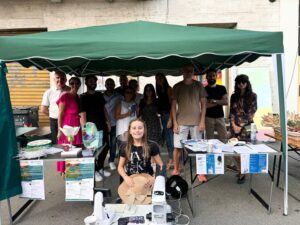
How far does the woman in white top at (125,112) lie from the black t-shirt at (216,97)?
1.31 m

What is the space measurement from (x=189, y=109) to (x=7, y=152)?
8.41ft

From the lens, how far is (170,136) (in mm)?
5301

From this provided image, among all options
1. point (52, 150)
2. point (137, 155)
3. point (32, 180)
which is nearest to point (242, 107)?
point (137, 155)

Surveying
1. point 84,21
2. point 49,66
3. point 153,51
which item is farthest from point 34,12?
point 153,51

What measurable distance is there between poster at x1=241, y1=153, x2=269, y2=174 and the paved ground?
575 millimetres

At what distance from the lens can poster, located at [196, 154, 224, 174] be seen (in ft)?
10.8

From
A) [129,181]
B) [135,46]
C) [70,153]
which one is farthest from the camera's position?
[70,153]

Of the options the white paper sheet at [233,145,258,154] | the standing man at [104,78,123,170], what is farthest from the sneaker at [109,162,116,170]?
the white paper sheet at [233,145,258,154]

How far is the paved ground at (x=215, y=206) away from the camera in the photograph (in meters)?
3.37

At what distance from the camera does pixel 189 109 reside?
175 inches

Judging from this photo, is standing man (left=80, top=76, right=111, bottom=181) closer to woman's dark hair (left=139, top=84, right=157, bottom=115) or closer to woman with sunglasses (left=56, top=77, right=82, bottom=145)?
woman with sunglasses (left=56, top=77, right=82, bottom=145)

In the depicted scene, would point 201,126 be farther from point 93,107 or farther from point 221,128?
point 93,107

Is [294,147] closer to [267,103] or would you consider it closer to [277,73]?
[277,73]

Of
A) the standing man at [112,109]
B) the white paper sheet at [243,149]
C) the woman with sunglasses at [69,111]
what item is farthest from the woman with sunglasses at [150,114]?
the white paper sheet at [243,149]
